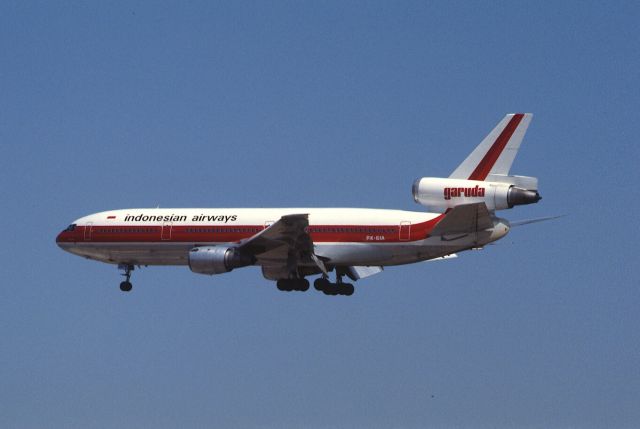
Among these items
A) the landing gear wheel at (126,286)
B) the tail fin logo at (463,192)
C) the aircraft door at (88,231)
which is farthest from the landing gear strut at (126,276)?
the tail fin logo at (463,192)

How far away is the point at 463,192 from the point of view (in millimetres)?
70250

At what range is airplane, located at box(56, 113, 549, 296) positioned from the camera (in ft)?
230

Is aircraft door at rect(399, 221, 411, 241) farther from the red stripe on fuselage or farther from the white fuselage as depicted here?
the red stripe on fuselage

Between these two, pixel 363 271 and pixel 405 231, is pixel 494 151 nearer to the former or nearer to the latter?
pixel 405 231

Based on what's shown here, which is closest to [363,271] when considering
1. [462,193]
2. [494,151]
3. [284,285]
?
[284,285]

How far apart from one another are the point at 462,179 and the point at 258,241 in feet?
37.4

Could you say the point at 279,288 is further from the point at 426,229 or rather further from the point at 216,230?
the point at 426,229

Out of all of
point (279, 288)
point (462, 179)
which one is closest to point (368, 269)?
point (279, 288)

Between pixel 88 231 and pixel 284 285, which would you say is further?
pixel 88 231

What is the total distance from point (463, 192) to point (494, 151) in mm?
2811

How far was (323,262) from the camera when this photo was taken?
75.5 meters

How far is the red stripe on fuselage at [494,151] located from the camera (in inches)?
2788

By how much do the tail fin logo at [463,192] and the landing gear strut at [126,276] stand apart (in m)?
21.2

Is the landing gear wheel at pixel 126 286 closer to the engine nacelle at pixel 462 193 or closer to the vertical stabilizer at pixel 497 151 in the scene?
the engine nacelle at pixel 462 193
